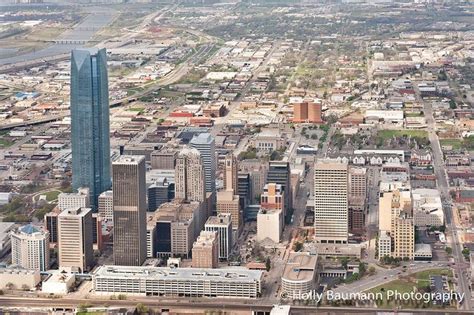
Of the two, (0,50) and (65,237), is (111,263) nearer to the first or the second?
(65,237)

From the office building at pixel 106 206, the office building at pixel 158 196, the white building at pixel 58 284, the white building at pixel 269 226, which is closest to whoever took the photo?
the white building at pixel 58 284

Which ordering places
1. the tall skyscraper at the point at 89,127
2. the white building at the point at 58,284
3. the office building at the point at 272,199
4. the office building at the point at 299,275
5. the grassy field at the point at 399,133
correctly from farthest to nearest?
the grassy field at the point at 399,133 → the tall skyscraper at the point at 89,127 → the office building at the point at 272,199 → the white building at the point at 58,284 → the office building at the point at 299,275

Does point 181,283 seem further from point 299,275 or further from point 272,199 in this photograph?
point 272,199

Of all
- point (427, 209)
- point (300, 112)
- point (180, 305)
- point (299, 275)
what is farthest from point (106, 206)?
point (300, 112)

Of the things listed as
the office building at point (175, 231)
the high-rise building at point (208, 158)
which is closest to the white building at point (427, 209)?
the high-rise building at point (208, 158)

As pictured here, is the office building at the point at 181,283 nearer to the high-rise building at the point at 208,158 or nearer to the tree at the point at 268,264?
the tree at the point at 268,264

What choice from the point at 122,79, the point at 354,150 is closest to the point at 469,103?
the point at 354,150
